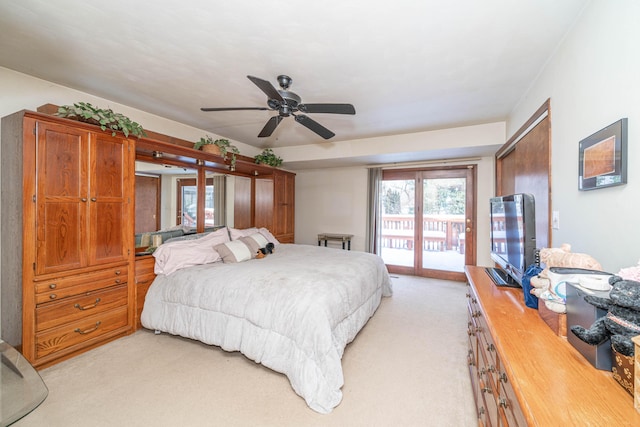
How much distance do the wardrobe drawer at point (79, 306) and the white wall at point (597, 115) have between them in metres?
3.75

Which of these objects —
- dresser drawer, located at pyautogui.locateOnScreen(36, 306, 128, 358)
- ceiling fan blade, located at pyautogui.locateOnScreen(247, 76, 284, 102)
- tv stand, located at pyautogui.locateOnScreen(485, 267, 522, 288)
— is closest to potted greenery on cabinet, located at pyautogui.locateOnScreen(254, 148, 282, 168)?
ceiling fan blade, located at pyautogui.locateOnScreen(247, 76, 284, 102)

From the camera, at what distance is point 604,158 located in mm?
1291

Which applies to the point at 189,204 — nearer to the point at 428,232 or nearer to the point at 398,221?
the point at 398,221

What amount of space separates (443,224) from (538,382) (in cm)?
436

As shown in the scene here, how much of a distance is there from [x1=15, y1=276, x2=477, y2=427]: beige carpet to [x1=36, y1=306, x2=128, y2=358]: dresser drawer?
0.13m

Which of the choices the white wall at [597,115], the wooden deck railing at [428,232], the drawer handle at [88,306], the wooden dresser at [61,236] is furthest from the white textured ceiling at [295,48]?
the wooden deck railing at [428,232]

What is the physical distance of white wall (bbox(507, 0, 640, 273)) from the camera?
1.14 metres

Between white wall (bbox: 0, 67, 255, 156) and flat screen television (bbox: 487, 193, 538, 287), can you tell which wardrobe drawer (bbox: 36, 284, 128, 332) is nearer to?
white wall (bbox: 0, 67, 255, 156)

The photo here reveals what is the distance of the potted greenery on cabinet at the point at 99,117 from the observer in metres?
2.26

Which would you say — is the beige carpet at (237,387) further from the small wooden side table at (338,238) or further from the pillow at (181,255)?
the small wooden side table at (338,238)

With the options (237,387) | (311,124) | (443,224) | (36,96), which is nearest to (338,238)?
(443,224)

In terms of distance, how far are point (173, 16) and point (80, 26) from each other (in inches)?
28.4

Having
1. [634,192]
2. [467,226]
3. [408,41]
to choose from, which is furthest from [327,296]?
[467,226]

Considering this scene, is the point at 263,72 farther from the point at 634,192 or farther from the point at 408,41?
the point at 634,192
